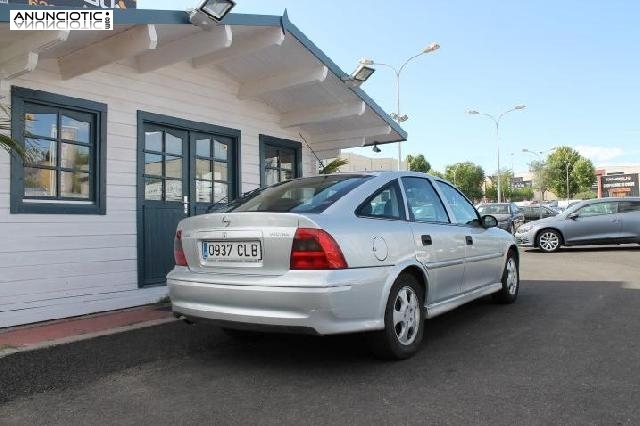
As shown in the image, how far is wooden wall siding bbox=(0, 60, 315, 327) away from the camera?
18.2 ft

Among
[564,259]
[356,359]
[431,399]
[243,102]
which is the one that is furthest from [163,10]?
[564,259]

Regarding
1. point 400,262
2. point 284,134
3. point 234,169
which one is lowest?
point 400,262

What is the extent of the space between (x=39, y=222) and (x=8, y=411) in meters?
2.86

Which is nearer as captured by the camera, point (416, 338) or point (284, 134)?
point (416, 338)

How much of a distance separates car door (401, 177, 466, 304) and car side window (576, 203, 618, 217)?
10.5 m

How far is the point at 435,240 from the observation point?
475 cm

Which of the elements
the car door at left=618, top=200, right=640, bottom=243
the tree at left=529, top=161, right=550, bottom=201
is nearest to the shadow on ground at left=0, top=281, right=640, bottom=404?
the car door at left=618, top=200, right=640, bottom=243

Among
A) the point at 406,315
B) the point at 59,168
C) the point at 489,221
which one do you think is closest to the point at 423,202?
the point at 406,315

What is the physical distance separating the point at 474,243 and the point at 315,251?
248 centimetres

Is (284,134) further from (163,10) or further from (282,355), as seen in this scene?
(282,355)

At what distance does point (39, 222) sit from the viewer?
5.74 m

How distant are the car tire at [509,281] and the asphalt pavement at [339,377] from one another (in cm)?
74

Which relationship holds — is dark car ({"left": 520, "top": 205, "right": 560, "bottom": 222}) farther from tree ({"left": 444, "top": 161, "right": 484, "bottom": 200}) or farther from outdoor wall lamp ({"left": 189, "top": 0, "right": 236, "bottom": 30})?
tree ({"left": 444, "top": 161, "right": 484, "bottom": 200})

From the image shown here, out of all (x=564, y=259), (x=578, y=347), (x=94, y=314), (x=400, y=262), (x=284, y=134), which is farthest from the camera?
(x=564, y=259)
